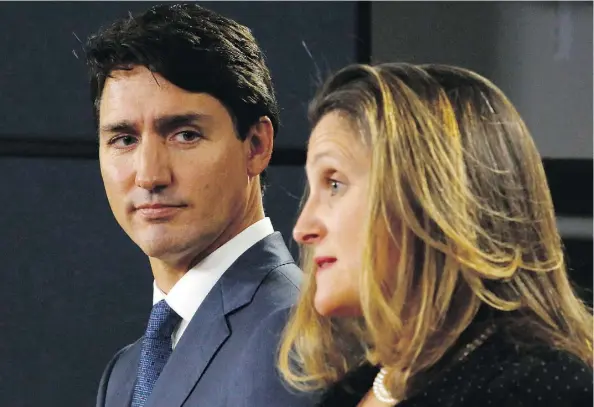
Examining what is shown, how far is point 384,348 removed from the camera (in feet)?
2.15

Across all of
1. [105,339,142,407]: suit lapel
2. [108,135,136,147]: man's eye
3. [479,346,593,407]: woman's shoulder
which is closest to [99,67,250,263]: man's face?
[108,135,136,147]: man's eye

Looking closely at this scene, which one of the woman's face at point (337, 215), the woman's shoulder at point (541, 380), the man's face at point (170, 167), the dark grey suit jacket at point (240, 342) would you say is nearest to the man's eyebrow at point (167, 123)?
the man's face at point (170, 167)

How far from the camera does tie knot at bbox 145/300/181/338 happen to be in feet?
2.99

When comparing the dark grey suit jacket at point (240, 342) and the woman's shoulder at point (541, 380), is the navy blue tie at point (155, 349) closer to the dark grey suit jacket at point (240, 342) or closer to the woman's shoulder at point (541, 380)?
the dark grey suit jacket at point (240, 342)

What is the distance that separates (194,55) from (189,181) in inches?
4.0

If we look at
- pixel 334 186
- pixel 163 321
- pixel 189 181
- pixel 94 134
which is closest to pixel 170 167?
pixel 189 181

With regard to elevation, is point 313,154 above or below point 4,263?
above

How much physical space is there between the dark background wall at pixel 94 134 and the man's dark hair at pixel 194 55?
264mm

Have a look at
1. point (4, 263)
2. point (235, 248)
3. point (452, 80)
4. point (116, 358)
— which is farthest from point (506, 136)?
point (4, 263)

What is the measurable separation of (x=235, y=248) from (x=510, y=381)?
1.10ft

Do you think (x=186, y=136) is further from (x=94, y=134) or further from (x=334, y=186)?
(x=94, y=134)

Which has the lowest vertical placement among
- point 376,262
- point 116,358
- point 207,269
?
point 116,358

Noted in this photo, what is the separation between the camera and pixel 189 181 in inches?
34.8

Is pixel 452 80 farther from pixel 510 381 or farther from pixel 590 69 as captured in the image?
pixel 590 69
